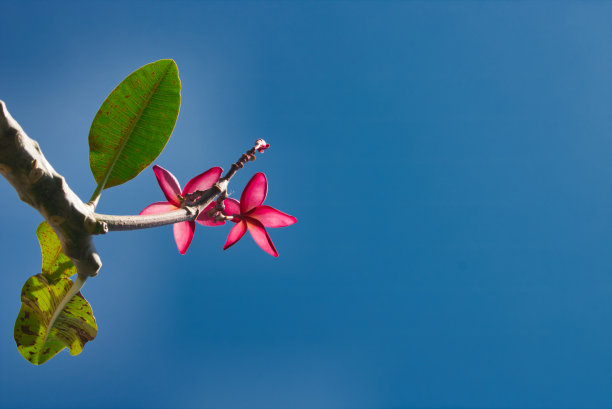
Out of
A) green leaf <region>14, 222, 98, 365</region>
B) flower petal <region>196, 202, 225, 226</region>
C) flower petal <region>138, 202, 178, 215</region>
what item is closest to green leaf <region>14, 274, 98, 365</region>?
green leaf <region>14, 222, 98, 365</region>

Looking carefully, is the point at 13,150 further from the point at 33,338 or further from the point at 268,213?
the point at 33,338

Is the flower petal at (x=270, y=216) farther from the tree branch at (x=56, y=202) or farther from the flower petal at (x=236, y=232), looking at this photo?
the tree branch at (x=56, y=202)

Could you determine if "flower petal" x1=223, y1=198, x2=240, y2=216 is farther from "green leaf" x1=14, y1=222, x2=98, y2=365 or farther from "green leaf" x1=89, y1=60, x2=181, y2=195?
"green leaf" x1=14, y1=222, x2=98, y2=365

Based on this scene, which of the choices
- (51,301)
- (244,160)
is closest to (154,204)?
(244,160)

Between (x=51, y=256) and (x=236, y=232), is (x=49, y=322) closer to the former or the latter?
(x=51, y=256)

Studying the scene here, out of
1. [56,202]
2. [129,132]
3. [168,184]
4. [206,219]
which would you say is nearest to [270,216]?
[206,219]
